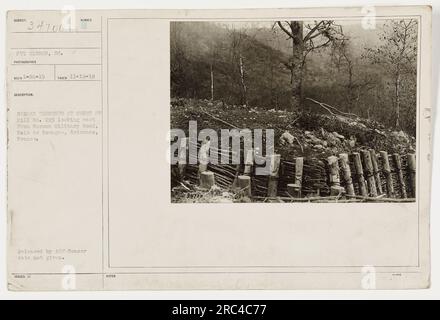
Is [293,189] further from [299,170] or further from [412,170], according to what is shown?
[412,170]

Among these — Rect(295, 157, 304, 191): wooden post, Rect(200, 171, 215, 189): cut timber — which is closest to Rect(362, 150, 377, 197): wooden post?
Rect(295, 157, 304, 191): wooden post

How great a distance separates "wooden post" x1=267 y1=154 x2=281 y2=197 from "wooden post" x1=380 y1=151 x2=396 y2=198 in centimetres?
42

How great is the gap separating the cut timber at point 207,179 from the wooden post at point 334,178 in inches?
18.5

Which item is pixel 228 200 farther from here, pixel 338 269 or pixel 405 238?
pixel 405 238

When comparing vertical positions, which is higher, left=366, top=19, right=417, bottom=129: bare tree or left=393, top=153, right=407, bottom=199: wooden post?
left=366, top=19, right=417, bottom=129: bare tree

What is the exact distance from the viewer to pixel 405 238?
2084 millimetres

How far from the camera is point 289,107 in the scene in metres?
2.07

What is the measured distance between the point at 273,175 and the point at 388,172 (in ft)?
1.51

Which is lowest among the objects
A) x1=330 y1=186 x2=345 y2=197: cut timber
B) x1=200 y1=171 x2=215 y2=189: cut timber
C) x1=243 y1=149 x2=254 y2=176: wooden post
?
x1=330 y1=186 x2=345 y2=197: cut timber

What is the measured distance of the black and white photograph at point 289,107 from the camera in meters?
2.06

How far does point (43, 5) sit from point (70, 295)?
1172mm

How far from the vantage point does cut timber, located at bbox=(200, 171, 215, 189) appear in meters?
2.06

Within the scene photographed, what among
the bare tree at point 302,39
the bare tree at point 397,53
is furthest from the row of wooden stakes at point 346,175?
the bare tree at point 302,39

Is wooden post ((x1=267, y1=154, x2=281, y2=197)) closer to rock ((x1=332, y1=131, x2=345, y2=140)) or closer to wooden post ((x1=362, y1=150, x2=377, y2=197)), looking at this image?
rock ((x1=332, y1=131, x2=345, y2=140))
